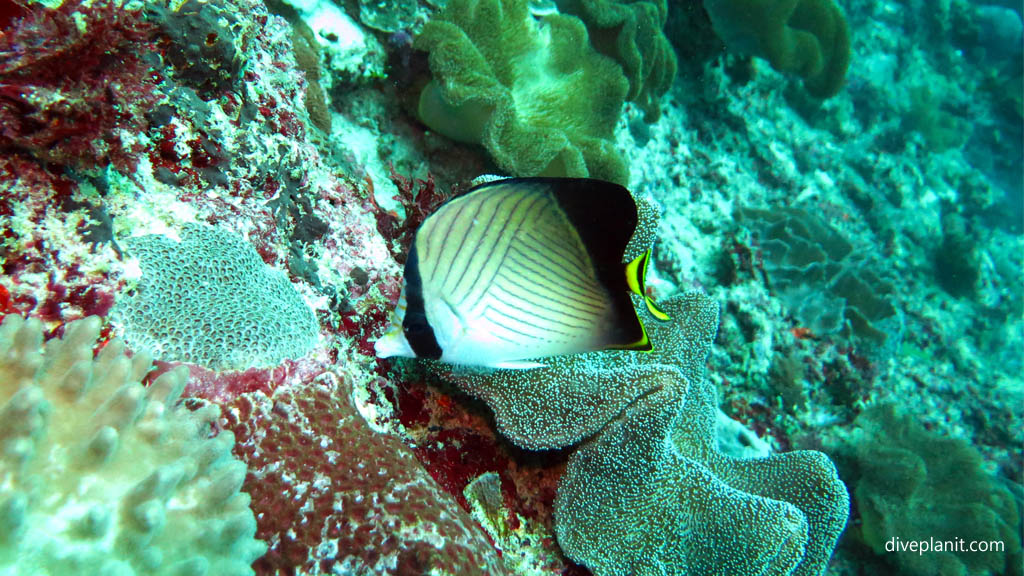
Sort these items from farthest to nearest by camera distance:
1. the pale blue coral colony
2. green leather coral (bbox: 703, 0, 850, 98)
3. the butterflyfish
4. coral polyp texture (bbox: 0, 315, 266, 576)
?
green leather coral (bbox: 703, 0, 850, 98), the butterflyfish, the pale blue coral colony, coral polyp texture (bbox: 0, 315, 266, 576)

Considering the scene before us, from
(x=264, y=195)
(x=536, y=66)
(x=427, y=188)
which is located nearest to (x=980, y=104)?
(x=536, y=66)

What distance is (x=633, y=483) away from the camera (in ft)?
8.16

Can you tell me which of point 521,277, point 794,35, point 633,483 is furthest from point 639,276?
point 794,35

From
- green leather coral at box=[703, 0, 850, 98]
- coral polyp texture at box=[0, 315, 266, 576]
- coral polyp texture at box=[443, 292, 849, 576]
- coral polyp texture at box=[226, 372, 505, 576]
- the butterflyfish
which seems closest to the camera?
coral polyp texture at box=[0, 315, 266, 576]

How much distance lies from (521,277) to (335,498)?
99 cm

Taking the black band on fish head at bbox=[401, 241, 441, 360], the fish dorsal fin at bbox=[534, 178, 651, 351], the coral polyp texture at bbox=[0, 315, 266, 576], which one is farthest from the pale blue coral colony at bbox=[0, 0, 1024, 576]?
the fish dorsal fin at bbox=[534, 178, 651, 351]

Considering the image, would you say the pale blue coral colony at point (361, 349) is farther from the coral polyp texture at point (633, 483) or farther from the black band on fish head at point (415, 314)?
the black band on fish head at point (415, 314)

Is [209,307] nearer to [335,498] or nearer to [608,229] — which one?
[335,498]

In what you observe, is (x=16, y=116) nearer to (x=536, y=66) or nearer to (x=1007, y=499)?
(x=536, y=66)

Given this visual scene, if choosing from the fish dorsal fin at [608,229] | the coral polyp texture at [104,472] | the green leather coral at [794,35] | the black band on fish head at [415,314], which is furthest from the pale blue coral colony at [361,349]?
the green leather coral at [794,35]

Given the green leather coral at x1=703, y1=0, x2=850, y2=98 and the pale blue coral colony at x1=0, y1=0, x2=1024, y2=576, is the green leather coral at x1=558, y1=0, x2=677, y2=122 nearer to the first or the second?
the pale blue coral colony at x1=0, y1=0, x2=1024, y2=576

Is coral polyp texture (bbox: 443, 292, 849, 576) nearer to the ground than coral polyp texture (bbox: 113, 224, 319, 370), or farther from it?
nearer to the ground

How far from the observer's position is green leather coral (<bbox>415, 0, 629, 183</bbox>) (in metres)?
3.40

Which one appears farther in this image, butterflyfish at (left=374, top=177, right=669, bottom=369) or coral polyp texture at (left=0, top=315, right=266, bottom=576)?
butterflyfish at (left=374, top=177, right=669, bottom=369)
